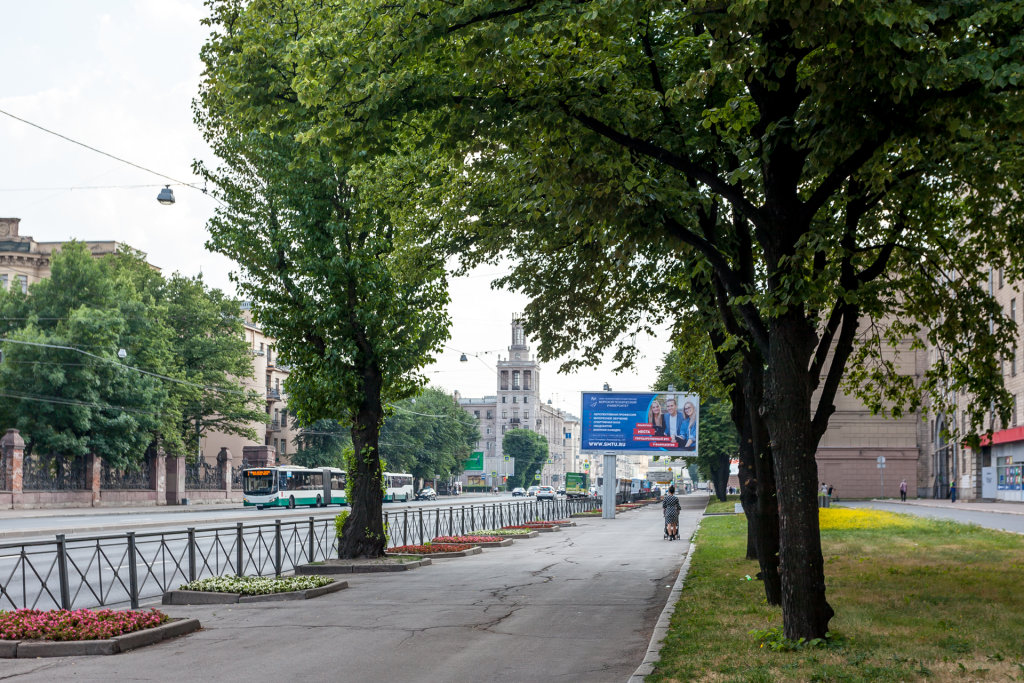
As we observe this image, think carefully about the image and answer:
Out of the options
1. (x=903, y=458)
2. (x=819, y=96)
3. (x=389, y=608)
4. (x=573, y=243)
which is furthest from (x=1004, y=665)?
(x=903, y=458)

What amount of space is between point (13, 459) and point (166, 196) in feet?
73.4

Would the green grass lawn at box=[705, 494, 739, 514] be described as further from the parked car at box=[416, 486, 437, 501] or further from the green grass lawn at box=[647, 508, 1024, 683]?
the parked car at box=[416, 486, 437, 501]

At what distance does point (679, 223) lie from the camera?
36.3ft

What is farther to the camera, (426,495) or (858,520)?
(426,495)

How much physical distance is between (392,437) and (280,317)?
8086 centimetres

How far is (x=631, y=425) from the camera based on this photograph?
42.7 meters

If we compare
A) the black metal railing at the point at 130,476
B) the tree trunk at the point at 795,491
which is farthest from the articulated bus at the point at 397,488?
the tree trunk at the point at 795,491

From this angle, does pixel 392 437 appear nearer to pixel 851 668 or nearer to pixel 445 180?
pixel 445 180

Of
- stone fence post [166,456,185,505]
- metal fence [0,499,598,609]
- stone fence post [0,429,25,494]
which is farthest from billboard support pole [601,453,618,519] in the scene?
stone fence post [166,456,185,505]

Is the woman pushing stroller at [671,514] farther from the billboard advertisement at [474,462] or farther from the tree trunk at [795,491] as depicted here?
the billboard advertisement at [474,462]

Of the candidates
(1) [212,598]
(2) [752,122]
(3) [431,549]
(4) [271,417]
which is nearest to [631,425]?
(3) [431,549]

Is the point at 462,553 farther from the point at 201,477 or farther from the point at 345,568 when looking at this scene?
the point at 201,477

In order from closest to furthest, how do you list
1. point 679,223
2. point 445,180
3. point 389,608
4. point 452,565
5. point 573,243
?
point 679,223 < point 389,608 < point 573,243 < point 445,180 < point 452,565

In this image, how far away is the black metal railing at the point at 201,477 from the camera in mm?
64875
